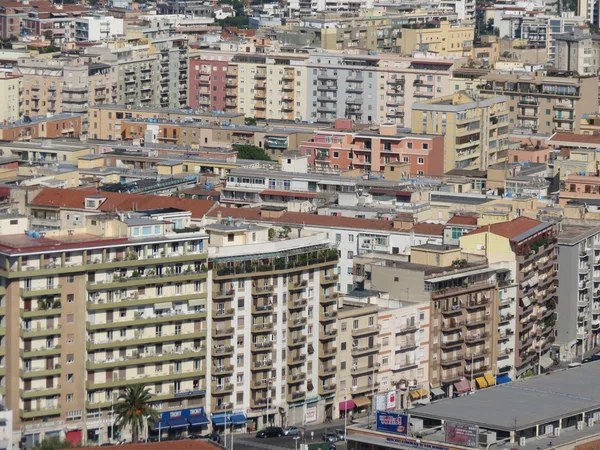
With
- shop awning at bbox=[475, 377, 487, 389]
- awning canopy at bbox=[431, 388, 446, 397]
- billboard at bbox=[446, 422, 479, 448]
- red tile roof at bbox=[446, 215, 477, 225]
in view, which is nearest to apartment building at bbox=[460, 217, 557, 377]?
shop awning at bbox=[475, 377, 487, 389]

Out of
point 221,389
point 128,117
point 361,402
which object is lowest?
point 361,402

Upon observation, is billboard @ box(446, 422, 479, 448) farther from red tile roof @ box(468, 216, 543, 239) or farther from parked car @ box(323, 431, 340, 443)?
red tile roof @ box(468, 216, 543, 239)

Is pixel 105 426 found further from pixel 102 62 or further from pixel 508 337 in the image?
pixel 102 62

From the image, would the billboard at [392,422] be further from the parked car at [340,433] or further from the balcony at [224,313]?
the balcony at [224,313]

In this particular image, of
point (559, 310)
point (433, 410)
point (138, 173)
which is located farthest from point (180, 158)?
point (433, 410)

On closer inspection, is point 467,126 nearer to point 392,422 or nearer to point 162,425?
point 162,425

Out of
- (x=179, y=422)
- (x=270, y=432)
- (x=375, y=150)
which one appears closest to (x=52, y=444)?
(x=179, y=422)
